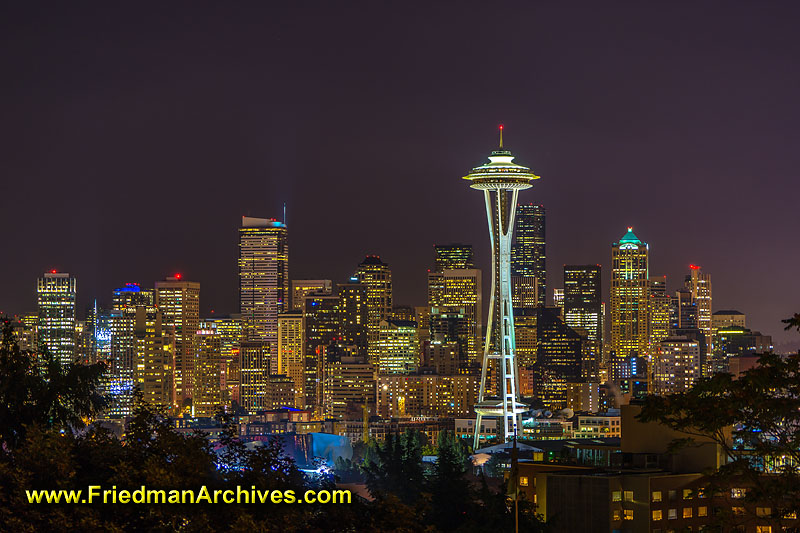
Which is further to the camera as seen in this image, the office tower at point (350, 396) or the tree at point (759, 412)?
the office tower at point (350, 396)

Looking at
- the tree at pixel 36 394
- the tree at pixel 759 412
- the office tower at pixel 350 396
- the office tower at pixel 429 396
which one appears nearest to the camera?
the tree at pixel 759 412

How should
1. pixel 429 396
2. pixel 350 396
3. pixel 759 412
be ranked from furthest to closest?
pixel 350 396 → pixel 429 396 → pixel 759 412

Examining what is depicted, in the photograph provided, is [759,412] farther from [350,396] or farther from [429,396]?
[350,396]

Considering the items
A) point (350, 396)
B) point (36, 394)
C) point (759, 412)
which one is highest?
point (36, 394)

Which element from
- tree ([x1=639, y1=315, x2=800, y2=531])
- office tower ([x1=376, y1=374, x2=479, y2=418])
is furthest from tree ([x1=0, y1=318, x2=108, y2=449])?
office tower ([x1=376, y1=374, x2=479, y2=418])

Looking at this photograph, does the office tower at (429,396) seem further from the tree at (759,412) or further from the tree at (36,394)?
the tree at (759,412)

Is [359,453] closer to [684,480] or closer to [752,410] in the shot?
[684,480]

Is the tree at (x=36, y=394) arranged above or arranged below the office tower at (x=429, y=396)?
above

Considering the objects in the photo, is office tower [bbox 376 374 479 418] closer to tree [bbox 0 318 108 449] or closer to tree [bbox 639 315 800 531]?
tree [bbox 0 318 108 449]

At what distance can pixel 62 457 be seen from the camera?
21.5 m

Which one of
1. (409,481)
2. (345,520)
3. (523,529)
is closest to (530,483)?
(409,481)

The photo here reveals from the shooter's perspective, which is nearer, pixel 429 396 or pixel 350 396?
pixel 429 396

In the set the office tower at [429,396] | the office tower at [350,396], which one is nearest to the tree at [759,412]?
the office tower at [429,396]

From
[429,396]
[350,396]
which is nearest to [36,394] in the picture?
[429,396]
